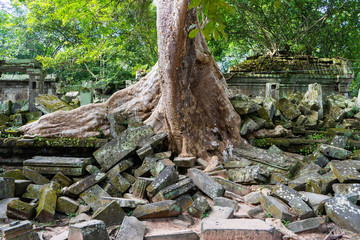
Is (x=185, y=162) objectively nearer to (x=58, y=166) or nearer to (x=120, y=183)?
(x=120, y=183)

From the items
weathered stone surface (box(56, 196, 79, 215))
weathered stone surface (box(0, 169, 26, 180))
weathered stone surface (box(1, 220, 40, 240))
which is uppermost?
weathered stone surface (box(0, 169, 26, 180))

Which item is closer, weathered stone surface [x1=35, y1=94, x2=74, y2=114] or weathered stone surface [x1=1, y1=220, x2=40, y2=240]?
weathered stone surface [x1=1, y1=220, x2=40, y2=240]

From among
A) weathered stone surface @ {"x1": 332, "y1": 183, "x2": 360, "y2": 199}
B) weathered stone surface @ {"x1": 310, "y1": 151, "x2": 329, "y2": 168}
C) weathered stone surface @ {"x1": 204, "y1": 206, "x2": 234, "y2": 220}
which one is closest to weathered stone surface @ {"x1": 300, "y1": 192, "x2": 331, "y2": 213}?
weathered stone surface @ {"x1": 332, "y1": 183, "x2": 360, "y2": 199}

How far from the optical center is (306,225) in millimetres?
2799

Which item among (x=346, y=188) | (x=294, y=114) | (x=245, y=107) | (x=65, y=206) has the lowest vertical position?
(x=65, y=206)

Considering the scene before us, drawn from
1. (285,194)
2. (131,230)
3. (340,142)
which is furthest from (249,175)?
(340,142)

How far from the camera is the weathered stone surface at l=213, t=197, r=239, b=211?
10.7ft

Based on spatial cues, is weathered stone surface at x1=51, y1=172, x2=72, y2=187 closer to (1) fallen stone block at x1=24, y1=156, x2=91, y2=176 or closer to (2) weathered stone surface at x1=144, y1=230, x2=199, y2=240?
(1) fallen stone block at x1=24, y1=156, x2=91, y2=176

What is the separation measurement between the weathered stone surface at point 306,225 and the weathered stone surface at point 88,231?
1988mm

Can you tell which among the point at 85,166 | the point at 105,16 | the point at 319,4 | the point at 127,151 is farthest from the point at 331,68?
the point at 85,166

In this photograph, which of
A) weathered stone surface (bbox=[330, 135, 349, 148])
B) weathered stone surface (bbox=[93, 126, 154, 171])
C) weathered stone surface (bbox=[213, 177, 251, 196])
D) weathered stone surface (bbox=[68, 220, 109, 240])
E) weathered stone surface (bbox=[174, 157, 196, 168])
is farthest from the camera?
weathered stone surface (bbox=[330, 135, 349, 148])

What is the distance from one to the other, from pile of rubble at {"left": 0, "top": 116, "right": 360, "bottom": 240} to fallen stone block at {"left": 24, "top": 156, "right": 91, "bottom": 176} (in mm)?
16

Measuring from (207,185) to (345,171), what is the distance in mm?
2050

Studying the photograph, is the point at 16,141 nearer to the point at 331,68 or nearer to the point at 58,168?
the point at 58,168
